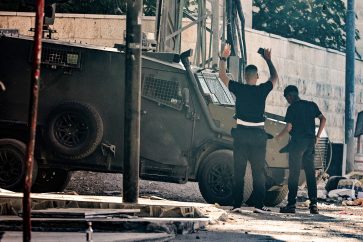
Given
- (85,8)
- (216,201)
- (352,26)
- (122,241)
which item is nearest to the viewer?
(122,241)

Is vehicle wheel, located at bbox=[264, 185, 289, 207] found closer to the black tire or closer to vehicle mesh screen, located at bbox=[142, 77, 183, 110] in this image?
vehicle mesh screen, located at bbox=[142, 77, 183, 110]

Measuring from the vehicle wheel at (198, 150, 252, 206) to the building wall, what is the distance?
351 inches

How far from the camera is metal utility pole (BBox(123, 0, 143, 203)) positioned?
14.1m

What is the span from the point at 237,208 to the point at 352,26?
1373cm

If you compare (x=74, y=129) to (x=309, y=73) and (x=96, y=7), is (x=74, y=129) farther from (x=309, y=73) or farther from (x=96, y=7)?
(x=309, y=73)

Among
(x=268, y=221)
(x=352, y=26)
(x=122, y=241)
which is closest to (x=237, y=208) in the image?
(x=268, y=221)

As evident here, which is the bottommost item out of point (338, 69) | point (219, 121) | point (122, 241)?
point (122, 241)

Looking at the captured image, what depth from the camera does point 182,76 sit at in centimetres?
1797

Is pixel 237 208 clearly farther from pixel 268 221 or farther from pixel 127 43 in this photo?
pixel 127 43

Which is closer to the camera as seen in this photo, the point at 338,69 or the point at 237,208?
the point at 237,208

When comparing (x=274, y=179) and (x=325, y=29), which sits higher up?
(x=325, y=29)

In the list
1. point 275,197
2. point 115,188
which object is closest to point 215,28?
Answer: point 115,188

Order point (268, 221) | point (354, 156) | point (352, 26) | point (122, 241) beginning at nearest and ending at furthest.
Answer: point (122, 241), point (268, 221), point (354, 156), point (352, 26)

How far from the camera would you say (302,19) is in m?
41.2
